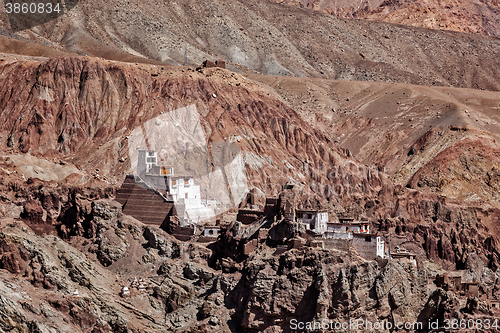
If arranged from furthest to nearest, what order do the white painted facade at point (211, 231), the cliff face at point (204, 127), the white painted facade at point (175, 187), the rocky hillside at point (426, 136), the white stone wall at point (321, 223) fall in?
the rocky hillside at point (426, 136) → the cliff face at point (204, 127) → the white painted facade at point (175, 187) → the white painted facade at point (211, 231) → the white stone wall at point (321, 223)

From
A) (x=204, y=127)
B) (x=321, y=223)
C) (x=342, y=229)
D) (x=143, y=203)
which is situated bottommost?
(x=342, y=229)

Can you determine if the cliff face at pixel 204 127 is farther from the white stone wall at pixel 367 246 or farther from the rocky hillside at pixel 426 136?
the white stone wall at pixel 367 246

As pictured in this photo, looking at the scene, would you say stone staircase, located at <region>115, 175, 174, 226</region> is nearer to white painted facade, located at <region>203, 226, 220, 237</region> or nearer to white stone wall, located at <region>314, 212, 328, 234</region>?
white painted facade, located at <region>203, 226, 220, 237</region>

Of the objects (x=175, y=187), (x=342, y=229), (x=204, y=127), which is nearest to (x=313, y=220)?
(x=342, y=229)

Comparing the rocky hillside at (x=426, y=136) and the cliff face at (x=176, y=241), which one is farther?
the rocky hillside at (x=426, y=136)

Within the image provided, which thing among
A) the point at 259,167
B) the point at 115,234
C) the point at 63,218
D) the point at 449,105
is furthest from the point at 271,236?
the point at 449,105

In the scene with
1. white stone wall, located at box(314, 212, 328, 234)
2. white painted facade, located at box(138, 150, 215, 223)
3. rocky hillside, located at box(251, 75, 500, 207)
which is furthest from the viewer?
rocky hillside, located at box(251, 75, 500, 207)

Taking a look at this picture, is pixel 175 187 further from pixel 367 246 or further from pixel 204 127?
pixel 204 127

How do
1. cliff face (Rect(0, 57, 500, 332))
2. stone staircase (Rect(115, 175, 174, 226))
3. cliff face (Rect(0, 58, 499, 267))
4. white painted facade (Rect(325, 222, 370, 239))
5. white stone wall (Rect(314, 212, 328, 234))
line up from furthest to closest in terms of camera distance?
cliff face (Rect(0, 58, 499, 267))
stone staircase (Rect(115, 175, 174, 226))
white stone wall (Rect(314, 212, 328, 234))
white painted facade (Rect(325, 222, 370, 239))
cliff face (Rect(0, 57, 500, 332))

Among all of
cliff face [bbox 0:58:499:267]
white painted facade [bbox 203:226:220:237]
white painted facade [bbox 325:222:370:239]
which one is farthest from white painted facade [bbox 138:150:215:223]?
white painted facade [bbox 325:222:370:239]

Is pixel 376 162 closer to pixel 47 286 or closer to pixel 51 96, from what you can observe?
pixel 51 96

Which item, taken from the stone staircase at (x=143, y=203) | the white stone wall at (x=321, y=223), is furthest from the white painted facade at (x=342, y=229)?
the stone staircase at (x=143, y=203)

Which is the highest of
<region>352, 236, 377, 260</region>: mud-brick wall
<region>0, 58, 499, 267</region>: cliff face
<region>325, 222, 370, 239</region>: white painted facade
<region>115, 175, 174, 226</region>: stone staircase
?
<region>0, 58, 499, 267</region>: cliff face

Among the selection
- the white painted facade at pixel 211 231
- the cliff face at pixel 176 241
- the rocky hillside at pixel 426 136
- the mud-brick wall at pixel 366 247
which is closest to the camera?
the cliff face at pixel 176 241
